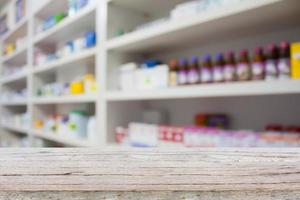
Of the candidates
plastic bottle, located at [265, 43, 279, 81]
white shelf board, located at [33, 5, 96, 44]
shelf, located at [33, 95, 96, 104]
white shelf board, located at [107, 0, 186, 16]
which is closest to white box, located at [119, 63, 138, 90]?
shelf, located at [33, 95, 96, 104]

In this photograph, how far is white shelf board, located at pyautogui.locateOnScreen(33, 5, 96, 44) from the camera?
1.90 m

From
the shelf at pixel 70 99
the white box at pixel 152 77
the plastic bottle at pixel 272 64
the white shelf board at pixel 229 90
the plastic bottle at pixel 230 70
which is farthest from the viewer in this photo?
the shelf at pixel 70 99

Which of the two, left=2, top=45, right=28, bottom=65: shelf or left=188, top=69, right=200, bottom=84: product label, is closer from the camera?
left=188, top=69, right=200, bottom=84: product label

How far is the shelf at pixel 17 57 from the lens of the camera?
324cm

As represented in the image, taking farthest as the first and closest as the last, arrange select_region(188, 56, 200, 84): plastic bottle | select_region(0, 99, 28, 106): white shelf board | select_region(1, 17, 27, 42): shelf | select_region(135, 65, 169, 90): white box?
select_region(1, 17, 27, 42): shelf < select_region(0, 99, 28, 106): white shelf board < select_region(135, 65, 169, 90): white box < select_region(188, 56, 200, 84): plastic bottle

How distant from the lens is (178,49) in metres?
1.66

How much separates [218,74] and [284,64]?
276 millimetres

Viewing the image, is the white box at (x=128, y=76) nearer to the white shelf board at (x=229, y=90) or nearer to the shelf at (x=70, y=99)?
the white shelf board at (x=229, y=90)

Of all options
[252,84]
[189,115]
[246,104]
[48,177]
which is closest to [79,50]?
[189,115]

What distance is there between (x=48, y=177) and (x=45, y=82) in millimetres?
2879

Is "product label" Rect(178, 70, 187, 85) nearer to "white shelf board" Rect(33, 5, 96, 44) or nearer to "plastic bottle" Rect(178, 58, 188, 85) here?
"plastic bottle" Rect(178, 58, 188, 85)

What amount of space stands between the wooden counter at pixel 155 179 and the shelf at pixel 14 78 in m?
3.08

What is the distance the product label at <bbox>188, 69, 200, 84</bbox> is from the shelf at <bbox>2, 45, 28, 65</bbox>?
8.31ft

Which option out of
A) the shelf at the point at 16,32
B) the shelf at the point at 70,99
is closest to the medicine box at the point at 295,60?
the shelf at the point at 70,99
